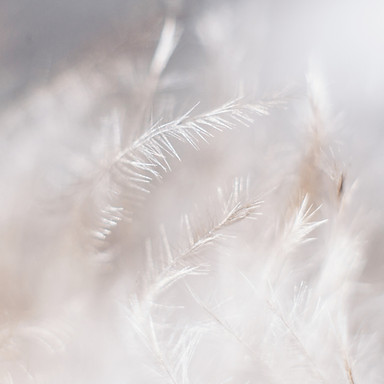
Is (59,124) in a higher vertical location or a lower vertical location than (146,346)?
higher

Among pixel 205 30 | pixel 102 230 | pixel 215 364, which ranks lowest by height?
pixel 215 364

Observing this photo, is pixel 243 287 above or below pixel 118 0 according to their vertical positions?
below

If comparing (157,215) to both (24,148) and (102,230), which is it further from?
(24,148)

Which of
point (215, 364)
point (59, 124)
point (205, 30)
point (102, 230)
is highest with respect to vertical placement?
→ point (205, 30)

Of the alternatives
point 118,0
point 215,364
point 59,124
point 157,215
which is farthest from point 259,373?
point 118,0

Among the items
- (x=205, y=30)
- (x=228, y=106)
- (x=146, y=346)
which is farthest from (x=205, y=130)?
(x=146, y=346)

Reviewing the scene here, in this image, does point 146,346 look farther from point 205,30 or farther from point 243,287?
point 205,30
